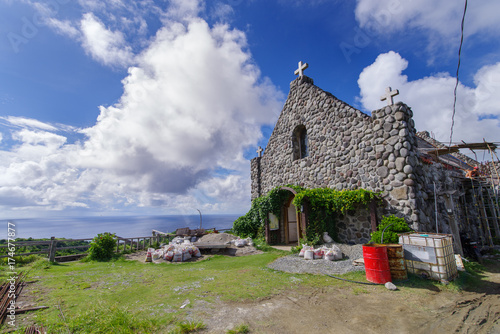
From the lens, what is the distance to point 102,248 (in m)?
10.6

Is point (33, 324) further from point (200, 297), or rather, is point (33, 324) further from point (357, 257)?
point (357, 257)

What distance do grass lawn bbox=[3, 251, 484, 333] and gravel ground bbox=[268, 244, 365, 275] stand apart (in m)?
0.45

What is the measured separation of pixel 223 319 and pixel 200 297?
1.25 metres

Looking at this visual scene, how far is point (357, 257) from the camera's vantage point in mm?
7812

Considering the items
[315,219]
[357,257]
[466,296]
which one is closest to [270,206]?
[315,219]

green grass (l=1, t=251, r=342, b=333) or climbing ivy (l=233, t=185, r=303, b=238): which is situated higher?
climbing ivy (l=233, t=185, r=303, b=238)

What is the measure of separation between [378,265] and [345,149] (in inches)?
240

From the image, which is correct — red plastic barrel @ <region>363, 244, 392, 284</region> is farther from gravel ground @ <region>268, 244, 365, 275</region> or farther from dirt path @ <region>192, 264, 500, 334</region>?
gravel ground @ <region>268, 244, 365, 275</region>

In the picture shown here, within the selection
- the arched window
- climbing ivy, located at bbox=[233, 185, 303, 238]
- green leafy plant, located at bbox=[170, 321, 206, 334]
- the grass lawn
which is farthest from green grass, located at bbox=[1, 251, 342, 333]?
the arched window

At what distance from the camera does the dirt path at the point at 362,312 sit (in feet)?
11.5

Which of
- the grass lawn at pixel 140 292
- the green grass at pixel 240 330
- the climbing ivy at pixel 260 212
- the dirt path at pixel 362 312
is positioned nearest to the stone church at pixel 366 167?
the climbing ivy at pixel 260 212

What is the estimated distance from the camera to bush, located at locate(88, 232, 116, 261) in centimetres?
1048

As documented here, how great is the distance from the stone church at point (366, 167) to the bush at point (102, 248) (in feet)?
26.0

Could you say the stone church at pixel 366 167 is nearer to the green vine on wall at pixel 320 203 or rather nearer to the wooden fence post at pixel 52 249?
the green vine on wall at pixel 320 203
